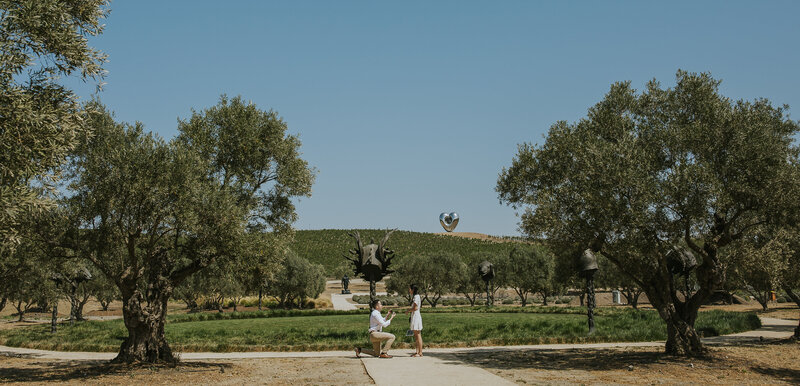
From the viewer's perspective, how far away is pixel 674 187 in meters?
14.5

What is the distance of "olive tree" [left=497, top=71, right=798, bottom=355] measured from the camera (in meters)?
14.8

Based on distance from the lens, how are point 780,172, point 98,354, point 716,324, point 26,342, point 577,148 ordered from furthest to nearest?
1. point 716,324
2. point 26,342
3. point 98,354
4. point 577,148
5. point 780,172

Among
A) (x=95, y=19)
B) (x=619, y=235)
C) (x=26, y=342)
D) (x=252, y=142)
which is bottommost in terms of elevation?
(x=26, y=342)

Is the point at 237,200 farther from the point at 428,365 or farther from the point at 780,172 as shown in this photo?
the point at 780,172

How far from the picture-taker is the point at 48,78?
41.4 feet

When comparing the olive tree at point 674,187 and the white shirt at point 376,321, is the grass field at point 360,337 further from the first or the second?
the olive tree at point 674,187

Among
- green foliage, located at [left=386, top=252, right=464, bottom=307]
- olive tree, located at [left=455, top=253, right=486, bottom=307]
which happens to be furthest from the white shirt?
olive tree, located at [left=455, top=253, right=486, bottom=307]

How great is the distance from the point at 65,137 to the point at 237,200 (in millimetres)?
5615

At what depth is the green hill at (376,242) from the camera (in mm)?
128875

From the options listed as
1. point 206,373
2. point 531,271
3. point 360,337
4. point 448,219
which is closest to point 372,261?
point 360,337

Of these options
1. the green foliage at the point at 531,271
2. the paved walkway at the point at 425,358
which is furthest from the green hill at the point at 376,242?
the paved walkway at the point at 425,358

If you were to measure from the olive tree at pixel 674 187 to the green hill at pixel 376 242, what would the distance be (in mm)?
103790

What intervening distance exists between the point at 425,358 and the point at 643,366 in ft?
20.3

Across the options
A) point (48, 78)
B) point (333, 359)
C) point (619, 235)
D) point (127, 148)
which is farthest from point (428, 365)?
point (48, 78)
